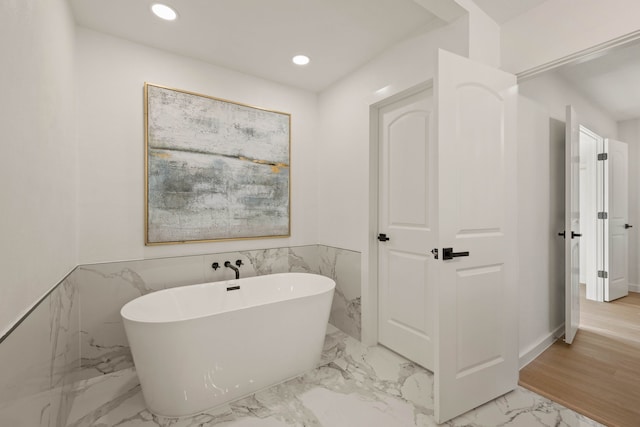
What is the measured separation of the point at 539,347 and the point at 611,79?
279cm

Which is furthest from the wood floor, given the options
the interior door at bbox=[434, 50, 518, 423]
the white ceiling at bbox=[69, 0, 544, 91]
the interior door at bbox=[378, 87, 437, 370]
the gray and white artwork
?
the white ceiling at bbox=[69, 0, 544, 91]

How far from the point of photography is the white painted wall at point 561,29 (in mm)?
1462

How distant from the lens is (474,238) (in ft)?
5.48

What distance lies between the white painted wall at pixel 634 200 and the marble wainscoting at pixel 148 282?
429cm

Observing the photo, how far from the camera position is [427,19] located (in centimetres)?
195

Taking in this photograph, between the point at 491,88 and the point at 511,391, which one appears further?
the point at 511,391

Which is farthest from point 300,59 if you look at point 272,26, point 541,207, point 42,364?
point 42,364

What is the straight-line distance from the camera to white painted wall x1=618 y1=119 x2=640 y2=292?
157 inches

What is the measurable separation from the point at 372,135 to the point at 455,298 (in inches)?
58.7

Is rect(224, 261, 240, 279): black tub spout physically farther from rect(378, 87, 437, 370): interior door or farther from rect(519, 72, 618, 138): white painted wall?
rect(519, 72, 618, 138): white painted wall

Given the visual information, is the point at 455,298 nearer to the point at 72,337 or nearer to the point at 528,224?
the point at 528,224

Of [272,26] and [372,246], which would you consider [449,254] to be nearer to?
[372,246]

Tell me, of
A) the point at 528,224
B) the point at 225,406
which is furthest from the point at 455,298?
the point at 225,406

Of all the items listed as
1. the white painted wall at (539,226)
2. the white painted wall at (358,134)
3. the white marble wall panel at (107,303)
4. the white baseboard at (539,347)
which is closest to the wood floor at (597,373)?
the white baseboard at (539,347)
